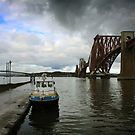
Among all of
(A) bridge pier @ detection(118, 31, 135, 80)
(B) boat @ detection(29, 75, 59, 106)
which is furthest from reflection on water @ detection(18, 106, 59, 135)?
(A) bridge pier @ detection(118, 31, 135, 80)

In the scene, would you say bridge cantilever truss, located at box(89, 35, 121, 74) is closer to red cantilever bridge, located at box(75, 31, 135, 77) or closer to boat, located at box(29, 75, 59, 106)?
red cantilever bridge, located at box(75, 31, 135, 77)

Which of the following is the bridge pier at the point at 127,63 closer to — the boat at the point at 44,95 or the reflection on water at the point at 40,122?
the boat at the point at 44,95

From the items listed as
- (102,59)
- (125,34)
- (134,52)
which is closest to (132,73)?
(134,52)

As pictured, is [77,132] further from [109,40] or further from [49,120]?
[109,40]

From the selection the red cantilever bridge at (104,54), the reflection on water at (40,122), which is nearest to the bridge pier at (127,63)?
the red cantilever bridge at (104,54)

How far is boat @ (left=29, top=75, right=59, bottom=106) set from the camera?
602 inches

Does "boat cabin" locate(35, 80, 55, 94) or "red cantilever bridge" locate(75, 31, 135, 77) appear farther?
"red cantilever bridge" locate(75, 31, 135, 77)

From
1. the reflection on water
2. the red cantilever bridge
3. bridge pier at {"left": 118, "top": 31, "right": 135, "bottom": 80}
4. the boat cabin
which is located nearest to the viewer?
the reflection on water

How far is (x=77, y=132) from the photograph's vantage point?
977 cm

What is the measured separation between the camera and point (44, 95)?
51.6ft

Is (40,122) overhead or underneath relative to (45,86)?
underneath

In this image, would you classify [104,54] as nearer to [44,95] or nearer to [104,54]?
[104,54]

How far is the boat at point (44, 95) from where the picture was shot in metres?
15.3

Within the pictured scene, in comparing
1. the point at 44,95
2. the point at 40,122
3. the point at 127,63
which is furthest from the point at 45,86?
the point at 127,63
